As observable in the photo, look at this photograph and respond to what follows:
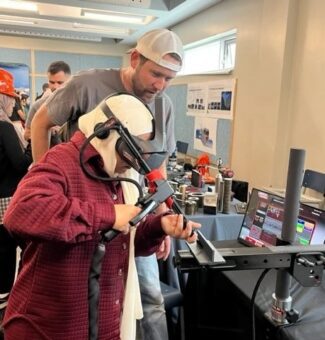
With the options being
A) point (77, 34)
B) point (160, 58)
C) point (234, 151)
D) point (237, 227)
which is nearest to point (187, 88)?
point (234, 151)

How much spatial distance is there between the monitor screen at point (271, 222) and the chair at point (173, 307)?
0.41 meters

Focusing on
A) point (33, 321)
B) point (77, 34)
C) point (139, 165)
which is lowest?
point (33, 321)

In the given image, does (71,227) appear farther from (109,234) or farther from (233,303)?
(233,303)

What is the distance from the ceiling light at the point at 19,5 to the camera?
428 cm

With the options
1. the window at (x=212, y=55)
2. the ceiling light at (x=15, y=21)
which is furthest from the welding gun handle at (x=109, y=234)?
the ceiling light at (x=15, y=21)

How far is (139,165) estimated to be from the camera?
83 centimetres

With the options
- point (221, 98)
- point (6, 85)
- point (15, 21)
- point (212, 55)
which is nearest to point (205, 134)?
point (221, 98)

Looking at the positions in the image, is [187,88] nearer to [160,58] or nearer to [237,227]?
[237,227]

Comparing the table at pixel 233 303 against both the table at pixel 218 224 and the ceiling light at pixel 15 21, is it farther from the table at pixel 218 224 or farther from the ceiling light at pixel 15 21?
the ceiling light at pixel 15 21

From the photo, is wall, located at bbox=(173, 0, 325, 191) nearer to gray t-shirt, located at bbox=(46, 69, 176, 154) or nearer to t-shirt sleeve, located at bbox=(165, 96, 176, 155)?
t-shirt sleeve, located at bbox=(165, 96, 176, 155)

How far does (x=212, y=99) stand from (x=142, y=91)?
3.11 m

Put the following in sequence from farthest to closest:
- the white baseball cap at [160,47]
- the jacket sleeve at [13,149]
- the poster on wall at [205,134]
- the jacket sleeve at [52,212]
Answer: the poster on wall at [205,134] < the jacket sleeve at [13,149] < the white baseball cap at [160,47] < the jacket sleeve at [52,212]

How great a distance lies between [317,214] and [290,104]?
2.07 metres

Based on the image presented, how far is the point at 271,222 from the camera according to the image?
65.6 inches
